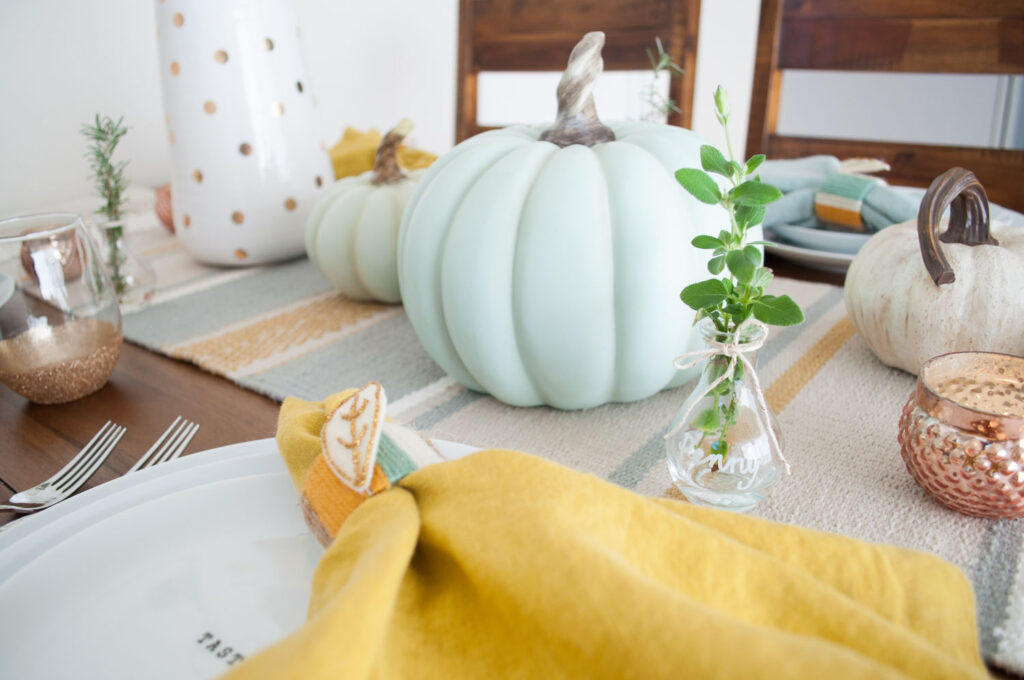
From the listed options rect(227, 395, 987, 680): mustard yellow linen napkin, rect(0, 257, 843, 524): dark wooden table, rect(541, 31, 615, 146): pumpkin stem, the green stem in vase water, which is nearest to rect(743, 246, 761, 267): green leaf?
the green stem in vase water

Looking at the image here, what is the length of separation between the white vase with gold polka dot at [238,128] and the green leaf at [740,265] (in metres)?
0.66

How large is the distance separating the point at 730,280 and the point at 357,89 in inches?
75.8

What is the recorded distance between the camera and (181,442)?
1.48 ft

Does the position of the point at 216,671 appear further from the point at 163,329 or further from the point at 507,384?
the point at 163,329

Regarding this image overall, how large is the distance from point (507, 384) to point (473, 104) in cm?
88

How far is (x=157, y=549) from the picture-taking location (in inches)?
12.4

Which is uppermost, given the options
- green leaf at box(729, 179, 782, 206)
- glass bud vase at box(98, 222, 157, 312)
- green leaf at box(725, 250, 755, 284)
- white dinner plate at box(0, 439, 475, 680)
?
green leaf at box(729, 179, 782, 206)

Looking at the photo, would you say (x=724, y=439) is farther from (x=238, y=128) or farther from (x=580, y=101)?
(x=238, y=128)

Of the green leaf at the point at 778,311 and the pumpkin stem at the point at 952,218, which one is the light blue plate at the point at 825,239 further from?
the green leaf at the point at 778,311

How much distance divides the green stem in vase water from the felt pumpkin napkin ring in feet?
0.52

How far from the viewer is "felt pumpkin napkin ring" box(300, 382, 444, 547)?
0.28 meters

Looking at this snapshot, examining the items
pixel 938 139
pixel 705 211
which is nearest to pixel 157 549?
pixel 705 211

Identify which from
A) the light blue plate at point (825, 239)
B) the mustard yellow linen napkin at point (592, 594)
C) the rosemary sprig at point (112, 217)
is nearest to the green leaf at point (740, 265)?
the mustard yellow linen napkin at point (592, 594)

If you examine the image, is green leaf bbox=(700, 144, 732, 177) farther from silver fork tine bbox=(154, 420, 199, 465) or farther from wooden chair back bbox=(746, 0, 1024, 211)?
wooden chair back bbox=(746, 0, 1024, 211)
